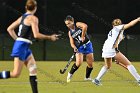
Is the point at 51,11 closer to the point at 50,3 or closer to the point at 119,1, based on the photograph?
the point at 50,3

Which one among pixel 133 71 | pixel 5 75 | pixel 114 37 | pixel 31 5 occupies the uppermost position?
pixel 31 5

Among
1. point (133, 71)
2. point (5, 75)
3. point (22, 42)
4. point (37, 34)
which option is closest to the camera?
point (37, 34)

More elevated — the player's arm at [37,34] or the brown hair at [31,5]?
the brown hair at [31,5]

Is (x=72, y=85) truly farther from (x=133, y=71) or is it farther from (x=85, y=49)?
(x=85, y=49)

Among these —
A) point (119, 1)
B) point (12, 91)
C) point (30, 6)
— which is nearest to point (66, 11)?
point (119, 1)

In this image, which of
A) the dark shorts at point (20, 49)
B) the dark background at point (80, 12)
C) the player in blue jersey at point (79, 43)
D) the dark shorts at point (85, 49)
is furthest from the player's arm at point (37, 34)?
the dark background at point (80, 12)

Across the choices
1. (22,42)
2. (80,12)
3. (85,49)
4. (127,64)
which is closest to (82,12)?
(80,12)

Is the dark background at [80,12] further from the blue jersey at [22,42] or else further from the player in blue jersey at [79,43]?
the blue jersey at [22,42]

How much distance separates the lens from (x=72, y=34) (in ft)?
49.2

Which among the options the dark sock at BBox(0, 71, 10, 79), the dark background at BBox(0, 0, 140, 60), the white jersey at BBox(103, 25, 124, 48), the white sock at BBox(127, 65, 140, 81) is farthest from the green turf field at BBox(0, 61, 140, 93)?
the dark background at BBox(0, 0, 140, 60)

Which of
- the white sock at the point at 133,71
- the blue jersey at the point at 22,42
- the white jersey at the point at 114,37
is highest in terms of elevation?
the blue jersey at the point at 22,42

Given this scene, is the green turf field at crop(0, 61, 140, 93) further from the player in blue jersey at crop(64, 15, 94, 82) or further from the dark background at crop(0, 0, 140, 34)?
the dark background at crop(0, 0, 140, 34)

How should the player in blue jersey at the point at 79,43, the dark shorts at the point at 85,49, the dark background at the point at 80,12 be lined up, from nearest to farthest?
the player in blue jersey at the point at 79,43, the dark shorts at the point at 85,49, the dark background at the point at 80,12

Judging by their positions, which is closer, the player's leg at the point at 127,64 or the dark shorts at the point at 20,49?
the dark shorts at the point at 20,49
